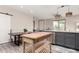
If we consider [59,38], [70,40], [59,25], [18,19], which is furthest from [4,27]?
[59,25]

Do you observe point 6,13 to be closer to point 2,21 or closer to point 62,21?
point 2,21

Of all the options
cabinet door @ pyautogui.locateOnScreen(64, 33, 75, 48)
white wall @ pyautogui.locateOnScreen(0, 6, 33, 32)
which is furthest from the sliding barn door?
cabinet door @ pyautogui.locateOnScreen(64, 33, 75, 48)

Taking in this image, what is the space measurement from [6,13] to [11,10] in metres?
0.60

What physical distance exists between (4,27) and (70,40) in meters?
4.23

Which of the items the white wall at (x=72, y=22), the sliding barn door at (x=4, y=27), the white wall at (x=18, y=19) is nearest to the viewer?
the sliding barn door at (x=4, y=27)

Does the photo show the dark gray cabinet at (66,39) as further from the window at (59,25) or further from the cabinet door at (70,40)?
the window at (59,25)

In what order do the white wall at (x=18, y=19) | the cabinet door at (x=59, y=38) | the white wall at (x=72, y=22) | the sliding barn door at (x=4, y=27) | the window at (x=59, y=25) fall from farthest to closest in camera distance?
1. the window at (x=59, y=25)
2. the white wall at (x=72, y=22)
3. the white wall at (x=18, y=19)
4. the sliding barn door at (x=4, y=27)
5. the cabinet door at (x=59, y=38)

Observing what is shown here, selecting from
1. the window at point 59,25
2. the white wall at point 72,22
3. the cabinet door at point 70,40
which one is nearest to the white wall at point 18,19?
the window at point 59,25

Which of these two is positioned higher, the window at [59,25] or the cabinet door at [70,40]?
the window at [59,25]

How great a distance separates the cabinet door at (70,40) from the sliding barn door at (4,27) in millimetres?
3951

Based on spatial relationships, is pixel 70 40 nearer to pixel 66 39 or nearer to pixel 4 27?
pixel 66 39

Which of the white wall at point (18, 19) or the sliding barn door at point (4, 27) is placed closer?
the sliding barn door at point (4, 27)

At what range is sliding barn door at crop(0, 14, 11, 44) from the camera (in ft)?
18.5

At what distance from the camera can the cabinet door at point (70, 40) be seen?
14.1ft
